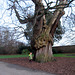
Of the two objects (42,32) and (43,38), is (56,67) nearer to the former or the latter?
(43,38)

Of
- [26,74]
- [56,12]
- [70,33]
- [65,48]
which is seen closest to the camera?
[26,74]

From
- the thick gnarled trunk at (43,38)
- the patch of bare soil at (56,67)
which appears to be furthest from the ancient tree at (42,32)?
the patch of bare soil at (56,67)

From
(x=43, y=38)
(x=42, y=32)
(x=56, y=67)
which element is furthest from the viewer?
(x=42, y=32)

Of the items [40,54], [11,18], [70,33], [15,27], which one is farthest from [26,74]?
[70,33]

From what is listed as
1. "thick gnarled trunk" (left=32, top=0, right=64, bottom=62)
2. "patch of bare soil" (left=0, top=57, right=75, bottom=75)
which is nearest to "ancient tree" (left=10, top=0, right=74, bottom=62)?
"thick gnarled trunk" (left=32, top=0, right=64, bottom=62)

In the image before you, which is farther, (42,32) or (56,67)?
(42,32)

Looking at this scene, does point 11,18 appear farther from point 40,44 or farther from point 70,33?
point 70,33

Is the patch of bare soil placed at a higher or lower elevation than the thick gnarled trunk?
lower

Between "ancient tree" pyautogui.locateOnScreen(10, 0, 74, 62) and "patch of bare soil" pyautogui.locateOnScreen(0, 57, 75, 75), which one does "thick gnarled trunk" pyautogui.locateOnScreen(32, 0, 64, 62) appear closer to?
"ancient tree" pyautogui.locateOnScreen(10, 0, 74, 62)

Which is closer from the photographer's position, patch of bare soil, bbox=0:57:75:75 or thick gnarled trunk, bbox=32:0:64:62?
patch of bare soil, bbox=0:57:75:75

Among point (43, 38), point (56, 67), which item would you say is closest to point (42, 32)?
point (43, 38)

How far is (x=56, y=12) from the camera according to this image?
12.5m

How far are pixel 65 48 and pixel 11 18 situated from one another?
2387 centimetres

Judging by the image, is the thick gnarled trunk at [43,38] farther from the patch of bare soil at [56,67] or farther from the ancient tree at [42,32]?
the patch of bare soil at [56,67]
